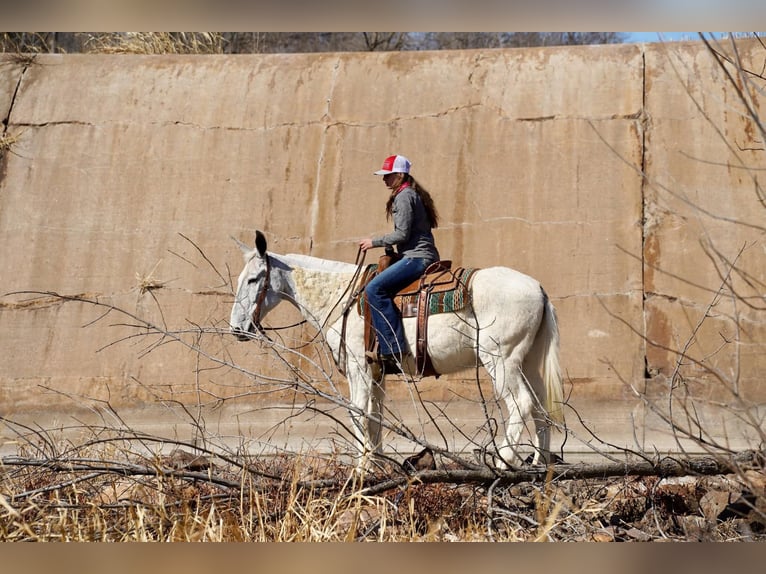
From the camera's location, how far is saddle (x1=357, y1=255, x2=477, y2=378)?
7.54 meters

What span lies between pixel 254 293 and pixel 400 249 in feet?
4.65

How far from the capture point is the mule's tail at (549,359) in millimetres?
7316

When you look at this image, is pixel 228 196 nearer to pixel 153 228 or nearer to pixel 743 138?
pixel 153 228

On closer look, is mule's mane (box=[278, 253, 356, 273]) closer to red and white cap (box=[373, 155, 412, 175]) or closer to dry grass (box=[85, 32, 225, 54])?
red and white cap (box=[373, 155, 412, 175])

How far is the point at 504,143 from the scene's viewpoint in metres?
11.9

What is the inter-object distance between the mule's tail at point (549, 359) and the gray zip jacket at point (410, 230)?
1.11 m

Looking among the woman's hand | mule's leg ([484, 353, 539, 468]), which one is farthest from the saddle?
mule's leg ([484, 353, 539, 468])

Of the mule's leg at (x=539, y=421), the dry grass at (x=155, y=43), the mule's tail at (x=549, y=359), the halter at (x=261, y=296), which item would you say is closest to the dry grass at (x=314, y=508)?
the mule's leg at (x=539, y=421)

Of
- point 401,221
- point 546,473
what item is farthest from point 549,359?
point 546,473

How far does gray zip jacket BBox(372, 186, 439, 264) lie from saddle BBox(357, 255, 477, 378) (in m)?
0.17

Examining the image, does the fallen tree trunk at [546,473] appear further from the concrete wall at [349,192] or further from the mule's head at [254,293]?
the concrete wall at [349,192]

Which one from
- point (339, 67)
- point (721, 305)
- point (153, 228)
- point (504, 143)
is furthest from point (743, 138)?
point (153, 228)

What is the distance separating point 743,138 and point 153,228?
806 cm

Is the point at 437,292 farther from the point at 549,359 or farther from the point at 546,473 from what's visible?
the point at 546,473
